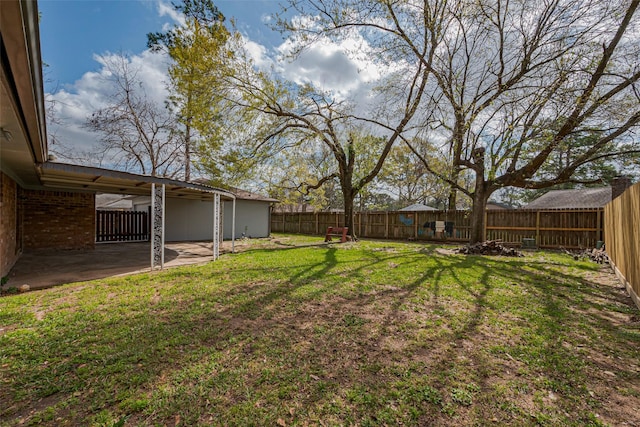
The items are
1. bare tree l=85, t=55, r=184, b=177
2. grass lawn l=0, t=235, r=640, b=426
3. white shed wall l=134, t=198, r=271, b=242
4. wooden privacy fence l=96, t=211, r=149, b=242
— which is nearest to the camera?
grass lawn l=0, t=235, r=640, b=426

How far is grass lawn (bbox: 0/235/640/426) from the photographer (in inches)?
72.0

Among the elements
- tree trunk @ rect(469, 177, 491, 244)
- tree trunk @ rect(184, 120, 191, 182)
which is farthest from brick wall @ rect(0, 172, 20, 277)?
tree trunk @ rect(469, 177, 491, 244)

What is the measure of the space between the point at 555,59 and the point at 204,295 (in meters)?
9.92

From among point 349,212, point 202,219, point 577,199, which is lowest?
point 202,219

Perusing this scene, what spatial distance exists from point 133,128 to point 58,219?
7.08m

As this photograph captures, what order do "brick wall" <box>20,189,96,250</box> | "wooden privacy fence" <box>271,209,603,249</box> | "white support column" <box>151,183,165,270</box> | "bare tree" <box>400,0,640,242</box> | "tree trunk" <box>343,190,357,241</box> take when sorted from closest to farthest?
"white support column" <box>151,183,165,270</box>, "bare tree" <box>400,0,640,242</box>, "brick wall" <box>20,189,96,250</box>, "wooden privacy fence" <box>271,209,603,249</box>, "tree trunk" <box>343,190,357,241</box>

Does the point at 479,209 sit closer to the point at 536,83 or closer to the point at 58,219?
the point at 536,83

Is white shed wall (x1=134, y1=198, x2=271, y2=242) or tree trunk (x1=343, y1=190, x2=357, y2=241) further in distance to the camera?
white shed wall (x1=134, y1=198, x2=271, y2=242)

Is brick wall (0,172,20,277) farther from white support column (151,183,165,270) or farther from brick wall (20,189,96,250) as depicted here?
brick wall (20,189,96,250)

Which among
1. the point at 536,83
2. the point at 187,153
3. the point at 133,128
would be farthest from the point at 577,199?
the point at 133,128

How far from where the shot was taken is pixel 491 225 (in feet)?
38.8

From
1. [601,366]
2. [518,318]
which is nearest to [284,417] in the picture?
[601,366]

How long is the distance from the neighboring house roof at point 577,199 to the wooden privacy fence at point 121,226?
23081mm

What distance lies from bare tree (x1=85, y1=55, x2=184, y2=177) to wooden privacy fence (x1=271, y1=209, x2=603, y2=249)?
372 inches
